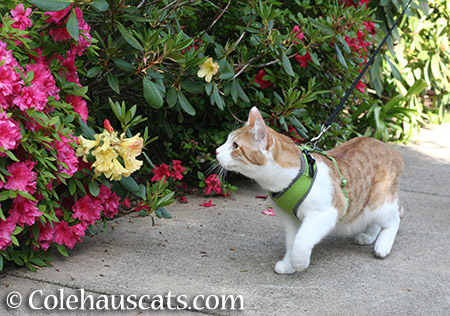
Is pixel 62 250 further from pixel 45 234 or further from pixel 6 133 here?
pixel 6 133

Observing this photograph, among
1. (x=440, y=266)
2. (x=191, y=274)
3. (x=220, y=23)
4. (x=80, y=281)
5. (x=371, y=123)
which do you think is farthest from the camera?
(x=371, y=123)

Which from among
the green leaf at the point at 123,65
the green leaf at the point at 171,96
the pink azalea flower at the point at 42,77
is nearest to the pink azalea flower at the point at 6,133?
the pink azalea flower at the point at 42,77

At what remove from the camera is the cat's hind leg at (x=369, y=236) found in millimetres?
4090

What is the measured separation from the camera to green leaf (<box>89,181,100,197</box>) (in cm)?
325

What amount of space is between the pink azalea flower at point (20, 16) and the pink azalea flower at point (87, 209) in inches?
40.8

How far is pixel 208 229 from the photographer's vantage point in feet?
13.9

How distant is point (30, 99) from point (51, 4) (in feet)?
1.57

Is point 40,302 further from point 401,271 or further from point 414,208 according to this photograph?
point 414,208

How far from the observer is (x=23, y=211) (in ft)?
9.82

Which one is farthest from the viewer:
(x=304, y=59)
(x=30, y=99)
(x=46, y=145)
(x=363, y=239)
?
(x=304, y=59)

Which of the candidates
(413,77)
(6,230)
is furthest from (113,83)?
(413,77)

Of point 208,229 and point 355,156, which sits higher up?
point 355,156

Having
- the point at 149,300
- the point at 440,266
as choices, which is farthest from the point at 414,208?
the point at 149,300

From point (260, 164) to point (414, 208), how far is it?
2.22 metres
